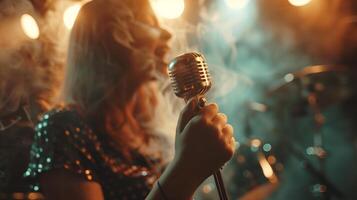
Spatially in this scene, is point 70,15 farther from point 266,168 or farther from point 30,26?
point 266,168

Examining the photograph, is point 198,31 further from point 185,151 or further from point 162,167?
point 185,151

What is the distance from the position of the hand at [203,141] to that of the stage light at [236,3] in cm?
129

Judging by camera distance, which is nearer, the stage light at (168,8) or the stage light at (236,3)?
the stage light at (168,8)

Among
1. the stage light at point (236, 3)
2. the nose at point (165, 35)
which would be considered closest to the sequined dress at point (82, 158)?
the nose at point (165, 35)

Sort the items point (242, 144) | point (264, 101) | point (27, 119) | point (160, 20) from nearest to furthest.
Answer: point (27, 119) < point (160, 20) < point (242, 144) < point (264, 101)

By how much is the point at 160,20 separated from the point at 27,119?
66cm

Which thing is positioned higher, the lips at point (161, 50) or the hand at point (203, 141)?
the lips at point (161, 50)

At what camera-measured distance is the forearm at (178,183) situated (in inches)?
41.3

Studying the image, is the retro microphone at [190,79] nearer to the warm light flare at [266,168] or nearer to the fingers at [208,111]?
the fingers at [208,111]

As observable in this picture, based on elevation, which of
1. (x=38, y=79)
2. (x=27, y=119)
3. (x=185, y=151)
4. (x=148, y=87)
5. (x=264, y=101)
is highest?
(x=264, y=101)

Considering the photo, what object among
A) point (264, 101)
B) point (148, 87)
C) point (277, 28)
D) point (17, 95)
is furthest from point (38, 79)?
point (264, 101)

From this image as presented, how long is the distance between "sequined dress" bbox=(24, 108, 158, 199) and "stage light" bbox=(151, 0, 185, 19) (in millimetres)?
598

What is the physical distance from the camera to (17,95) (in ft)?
4.60

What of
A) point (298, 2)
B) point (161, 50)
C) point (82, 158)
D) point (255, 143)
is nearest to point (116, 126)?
point (82, 158)
